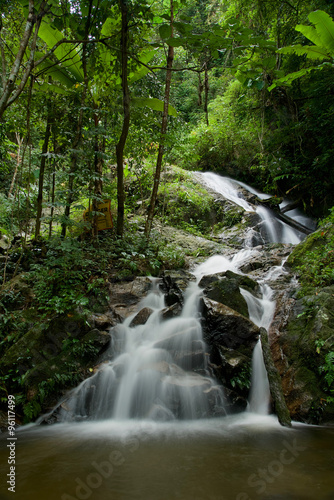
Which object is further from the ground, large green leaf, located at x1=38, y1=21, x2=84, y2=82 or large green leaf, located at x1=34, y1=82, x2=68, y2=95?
large green leaf, located at x1=38, y1=21, x2=84, y2=82

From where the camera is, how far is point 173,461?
8.87ft

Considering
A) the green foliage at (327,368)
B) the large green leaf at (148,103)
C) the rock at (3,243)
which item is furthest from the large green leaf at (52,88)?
the green foliage at (327,368)

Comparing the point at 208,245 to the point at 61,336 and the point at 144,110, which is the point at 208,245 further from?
the point at 61,336

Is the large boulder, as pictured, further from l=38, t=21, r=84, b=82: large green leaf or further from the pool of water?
l=38, t=21, r=84, b=82: large green leaf

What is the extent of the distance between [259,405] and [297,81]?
384 inches

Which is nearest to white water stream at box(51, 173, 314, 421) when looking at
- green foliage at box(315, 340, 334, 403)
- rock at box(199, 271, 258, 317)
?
rock at box(199, 271, 258, 317)

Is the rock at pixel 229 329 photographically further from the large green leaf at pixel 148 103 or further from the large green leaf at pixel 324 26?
the large green leaf at pixel 324 26

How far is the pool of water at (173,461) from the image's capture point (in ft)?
7.25

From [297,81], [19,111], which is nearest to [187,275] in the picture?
[19,111]

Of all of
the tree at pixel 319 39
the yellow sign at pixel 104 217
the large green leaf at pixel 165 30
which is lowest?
the yellow sign at pixel 104 217

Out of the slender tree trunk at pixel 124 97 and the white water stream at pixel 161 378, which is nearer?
the white water stream at pixel 161 378

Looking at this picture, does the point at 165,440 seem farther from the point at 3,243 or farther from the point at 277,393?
the point at 3,243

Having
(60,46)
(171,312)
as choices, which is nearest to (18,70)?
(60,46)

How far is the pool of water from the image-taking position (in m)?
2.21
